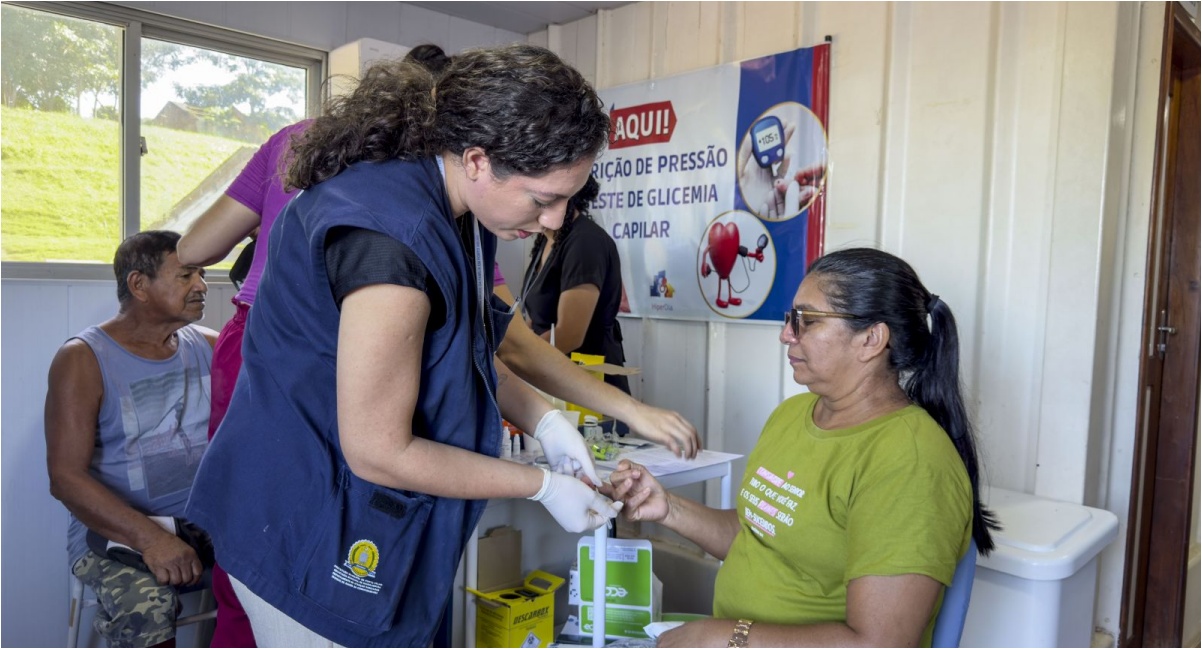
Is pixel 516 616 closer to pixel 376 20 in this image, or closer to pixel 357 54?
pixel 357 54

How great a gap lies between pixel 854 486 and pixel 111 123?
285 cm

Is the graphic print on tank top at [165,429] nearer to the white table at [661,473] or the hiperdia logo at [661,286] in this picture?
the white table at [661,473]

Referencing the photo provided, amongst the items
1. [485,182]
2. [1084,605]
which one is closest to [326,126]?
[485,182]

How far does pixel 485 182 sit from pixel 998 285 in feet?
6.18

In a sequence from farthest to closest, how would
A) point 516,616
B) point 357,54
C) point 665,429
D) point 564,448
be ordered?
point 357,54 → point 516,616 → point 665,429 → point 564,448

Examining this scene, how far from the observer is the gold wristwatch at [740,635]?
129 cm

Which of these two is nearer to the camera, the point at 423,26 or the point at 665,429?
the point at 665,429

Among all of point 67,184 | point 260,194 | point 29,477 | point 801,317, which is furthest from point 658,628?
point 67,184

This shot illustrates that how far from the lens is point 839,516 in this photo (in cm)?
132

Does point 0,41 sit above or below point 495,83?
above

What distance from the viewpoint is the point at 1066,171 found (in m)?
2.24

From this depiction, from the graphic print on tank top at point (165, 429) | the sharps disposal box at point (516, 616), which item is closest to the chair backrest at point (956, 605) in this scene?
the sharps disposal box at point (516, 616)

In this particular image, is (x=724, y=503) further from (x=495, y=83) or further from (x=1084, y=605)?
(x=495, y=83)

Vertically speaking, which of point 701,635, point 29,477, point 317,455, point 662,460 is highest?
point 317,455
